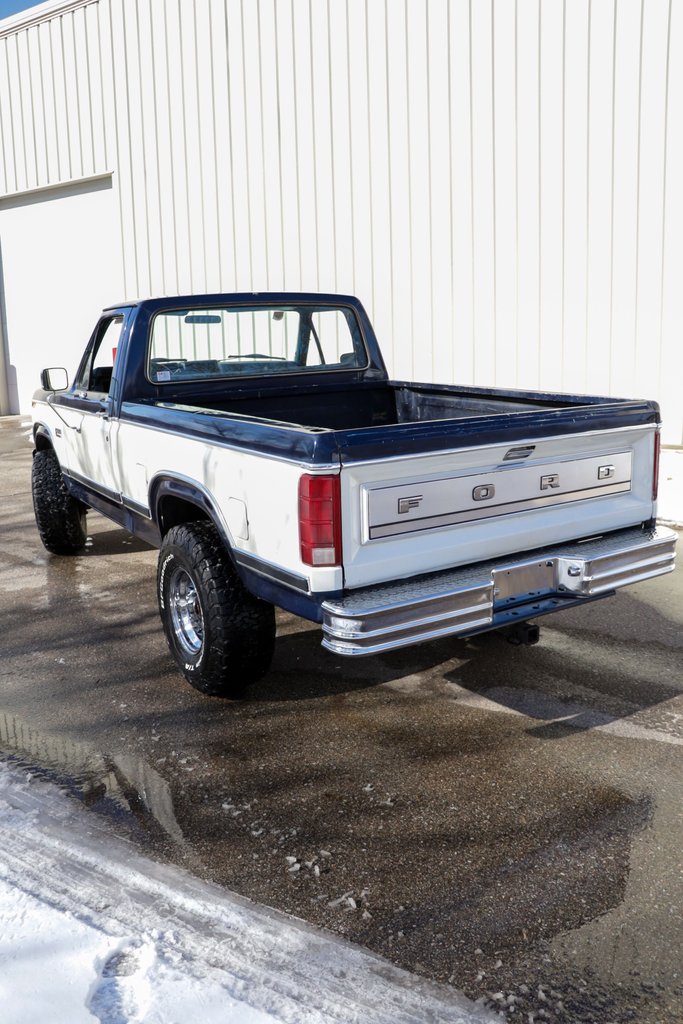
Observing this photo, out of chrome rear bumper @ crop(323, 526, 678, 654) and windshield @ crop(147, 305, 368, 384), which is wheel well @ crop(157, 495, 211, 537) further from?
chrome rear bumper @ crop(323, 526, 678, 654)

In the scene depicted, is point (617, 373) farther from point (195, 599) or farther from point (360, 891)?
point (360, 891)

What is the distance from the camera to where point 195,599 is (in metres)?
4.58

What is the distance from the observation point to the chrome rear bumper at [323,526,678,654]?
3.63 meters

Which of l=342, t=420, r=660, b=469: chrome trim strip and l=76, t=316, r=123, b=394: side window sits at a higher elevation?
l=76, t=316, r=123, b=394: side window

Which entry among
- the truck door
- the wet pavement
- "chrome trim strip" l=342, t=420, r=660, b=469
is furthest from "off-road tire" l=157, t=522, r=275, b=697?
the truck door

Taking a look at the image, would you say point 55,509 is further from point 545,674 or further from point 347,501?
point 347,501

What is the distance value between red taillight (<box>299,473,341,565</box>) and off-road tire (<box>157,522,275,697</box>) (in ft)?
2.31

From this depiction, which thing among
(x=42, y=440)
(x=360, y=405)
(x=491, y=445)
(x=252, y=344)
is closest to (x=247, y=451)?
(x=491, y=445)

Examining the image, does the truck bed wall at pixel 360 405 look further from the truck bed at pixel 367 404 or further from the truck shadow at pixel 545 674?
the truck shadow at pixel 545 674

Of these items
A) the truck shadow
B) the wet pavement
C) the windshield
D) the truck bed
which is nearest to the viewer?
the wet pavement

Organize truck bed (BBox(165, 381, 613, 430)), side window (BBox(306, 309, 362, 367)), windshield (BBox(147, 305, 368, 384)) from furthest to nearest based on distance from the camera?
side window (BBox(306, 309, 362, 367)) → windshield (BBox(147, 305, 368, 384)) → truck bed (BBox(165, 381, 613, 430))

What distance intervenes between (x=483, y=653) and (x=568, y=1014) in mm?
2740

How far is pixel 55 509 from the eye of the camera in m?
7.11

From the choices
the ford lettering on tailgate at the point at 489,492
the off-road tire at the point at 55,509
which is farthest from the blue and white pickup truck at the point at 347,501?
the off-road tire at the point at 55,509
